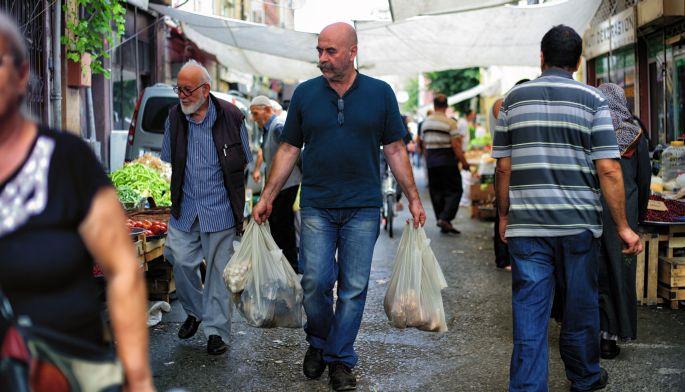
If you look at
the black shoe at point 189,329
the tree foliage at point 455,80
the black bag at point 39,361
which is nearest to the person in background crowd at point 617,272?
the black shoe at point 189,329

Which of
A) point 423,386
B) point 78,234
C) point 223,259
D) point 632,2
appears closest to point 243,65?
point 632,2

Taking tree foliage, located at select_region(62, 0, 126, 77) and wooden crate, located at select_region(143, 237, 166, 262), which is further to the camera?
tree foliage, located at select_region(62, 0, 126, 77)

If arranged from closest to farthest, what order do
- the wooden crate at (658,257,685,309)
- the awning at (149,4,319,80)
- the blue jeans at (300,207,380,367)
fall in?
the blue jeans at (300,207,380,367) < the wooden crate at (658,257,685,309) < the awning at (149,4,319,80)

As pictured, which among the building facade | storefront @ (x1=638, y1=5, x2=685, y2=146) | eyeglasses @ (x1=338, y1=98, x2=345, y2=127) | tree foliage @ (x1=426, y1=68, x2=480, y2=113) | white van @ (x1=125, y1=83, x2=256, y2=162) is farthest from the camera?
tree foliage @ (x1=426, y1=68, x2=480, y2=113)

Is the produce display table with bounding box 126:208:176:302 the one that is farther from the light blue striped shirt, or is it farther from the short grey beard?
the short grey beard

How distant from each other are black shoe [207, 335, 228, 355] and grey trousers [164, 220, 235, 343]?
1.7 inches

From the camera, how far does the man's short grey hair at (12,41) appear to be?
2.17m

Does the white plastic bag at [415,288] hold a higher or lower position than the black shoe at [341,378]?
higher

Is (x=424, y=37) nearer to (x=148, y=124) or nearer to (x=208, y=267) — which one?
(x=148, y=124)

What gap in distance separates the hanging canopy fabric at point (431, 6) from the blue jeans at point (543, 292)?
7.32 metres

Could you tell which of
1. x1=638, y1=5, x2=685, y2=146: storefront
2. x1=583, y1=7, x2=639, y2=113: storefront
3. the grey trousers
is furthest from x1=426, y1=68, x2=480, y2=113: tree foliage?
the grey trousers

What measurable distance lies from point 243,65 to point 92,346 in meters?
16.6

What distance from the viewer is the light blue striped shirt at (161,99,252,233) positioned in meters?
6.14

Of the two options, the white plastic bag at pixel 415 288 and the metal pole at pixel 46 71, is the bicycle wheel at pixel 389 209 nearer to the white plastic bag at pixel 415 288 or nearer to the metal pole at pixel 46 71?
the metal pole at pixel 46 71
